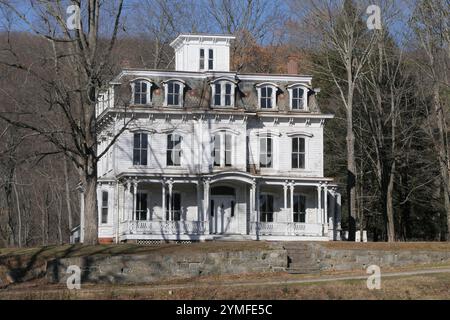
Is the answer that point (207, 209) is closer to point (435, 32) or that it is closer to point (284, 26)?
point (435, 32)

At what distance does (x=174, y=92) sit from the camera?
48.4 metres

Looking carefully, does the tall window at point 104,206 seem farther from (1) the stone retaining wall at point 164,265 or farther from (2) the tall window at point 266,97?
(1) the stone retaining wall at point 164,265

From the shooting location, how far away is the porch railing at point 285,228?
47294 mm

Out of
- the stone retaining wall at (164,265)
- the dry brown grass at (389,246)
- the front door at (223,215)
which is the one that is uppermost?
the front door at (223,215)

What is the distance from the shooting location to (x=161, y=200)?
1893 inches

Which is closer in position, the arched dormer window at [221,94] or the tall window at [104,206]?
the arched dormer window at [221,94]

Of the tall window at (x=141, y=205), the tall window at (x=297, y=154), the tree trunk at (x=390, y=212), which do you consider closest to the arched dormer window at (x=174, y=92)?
the tall window at (x=141, y=205)

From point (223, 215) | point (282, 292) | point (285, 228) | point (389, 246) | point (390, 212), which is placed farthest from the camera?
point (390, 212)

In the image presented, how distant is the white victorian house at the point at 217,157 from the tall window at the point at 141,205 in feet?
0.16

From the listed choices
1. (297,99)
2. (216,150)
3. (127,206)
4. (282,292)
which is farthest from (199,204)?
(282,292)

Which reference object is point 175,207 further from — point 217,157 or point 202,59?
point 202,59

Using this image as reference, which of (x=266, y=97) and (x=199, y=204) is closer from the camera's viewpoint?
(x=199, y=204)

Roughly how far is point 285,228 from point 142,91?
32.0ft

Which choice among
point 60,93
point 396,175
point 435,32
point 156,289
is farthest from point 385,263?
point 396,175
